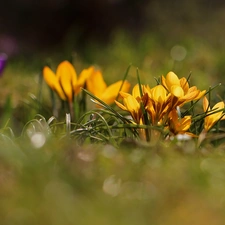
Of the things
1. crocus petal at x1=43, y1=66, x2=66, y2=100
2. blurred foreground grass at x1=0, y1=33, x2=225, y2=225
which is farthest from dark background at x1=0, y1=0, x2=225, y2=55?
blurred foreground grass at x1=0, y1=33, x2=225, y2=225

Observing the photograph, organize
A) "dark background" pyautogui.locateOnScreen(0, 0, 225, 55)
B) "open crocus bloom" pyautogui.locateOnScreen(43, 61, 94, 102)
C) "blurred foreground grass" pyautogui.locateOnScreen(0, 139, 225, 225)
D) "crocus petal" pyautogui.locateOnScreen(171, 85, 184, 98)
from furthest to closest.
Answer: "dark background" pyautogui.locateOnScreen(0, 0, 225, 55), "open crocus bloom" pyautogui.locateOnScreen(43, 61, 94, 102), "crocus petal" pyautogui.locateOnScreen(171, 85, 184, 98), "blurred foreground grass" pyautogui.locateOnScreen(0, 139, 225, 225)

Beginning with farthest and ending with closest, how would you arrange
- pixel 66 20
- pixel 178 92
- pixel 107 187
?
pixel 66 20, pixel 178 92, pixel 107 187

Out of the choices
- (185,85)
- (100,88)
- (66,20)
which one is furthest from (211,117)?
(66,20)

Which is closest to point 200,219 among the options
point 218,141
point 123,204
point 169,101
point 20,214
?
point 123,204

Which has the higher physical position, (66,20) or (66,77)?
(66,77)

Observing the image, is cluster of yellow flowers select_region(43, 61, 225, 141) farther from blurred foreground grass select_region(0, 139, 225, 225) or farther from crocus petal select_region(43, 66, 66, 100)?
crocus petal select_region(43, 66, 66, 100)

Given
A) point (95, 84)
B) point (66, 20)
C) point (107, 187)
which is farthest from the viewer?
point (66, 20)

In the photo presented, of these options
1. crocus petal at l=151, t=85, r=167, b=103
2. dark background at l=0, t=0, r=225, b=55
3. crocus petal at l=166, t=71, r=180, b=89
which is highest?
crocus petal at l=166, t=71, r=180, b=89

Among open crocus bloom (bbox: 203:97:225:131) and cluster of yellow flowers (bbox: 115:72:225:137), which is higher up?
cluster of yellow flowers (bbox: 115:72:225:137)

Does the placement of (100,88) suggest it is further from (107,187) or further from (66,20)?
(66,20)
